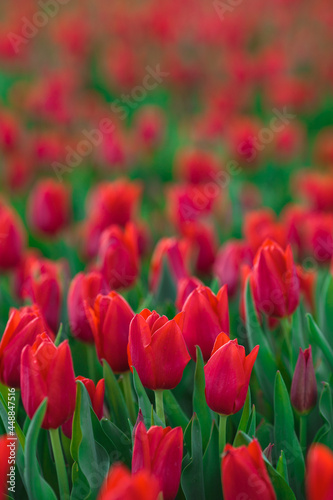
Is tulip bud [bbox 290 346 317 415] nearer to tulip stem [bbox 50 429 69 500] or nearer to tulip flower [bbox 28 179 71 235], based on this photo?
tulip stem [bbox 50 429 69 500]

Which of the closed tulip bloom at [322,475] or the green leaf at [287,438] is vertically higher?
the closed tulip bloom at [322,475]

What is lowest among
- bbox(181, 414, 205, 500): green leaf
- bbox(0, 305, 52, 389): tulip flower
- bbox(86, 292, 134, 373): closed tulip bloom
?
bbox(181, 414, 205, 500): green leaf

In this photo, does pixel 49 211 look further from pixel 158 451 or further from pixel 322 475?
pixel 322 475

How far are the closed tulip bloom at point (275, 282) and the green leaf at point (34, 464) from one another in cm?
48

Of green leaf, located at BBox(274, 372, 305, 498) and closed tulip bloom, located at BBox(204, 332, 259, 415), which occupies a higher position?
closed tulip bloom, located at BBox(204, 332, 259, 415)

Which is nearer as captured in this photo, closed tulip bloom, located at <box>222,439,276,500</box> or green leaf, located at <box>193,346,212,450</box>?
closed tulip bloom, located at <box>222,439,276,500</box>

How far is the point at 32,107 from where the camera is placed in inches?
137

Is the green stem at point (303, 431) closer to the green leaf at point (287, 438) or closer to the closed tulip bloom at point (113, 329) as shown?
the green leaf at point (287, 438)

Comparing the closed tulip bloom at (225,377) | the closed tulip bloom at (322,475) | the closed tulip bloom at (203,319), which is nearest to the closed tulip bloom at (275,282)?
the closed tulip bloom at (203,319)

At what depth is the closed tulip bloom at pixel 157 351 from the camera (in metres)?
0.98

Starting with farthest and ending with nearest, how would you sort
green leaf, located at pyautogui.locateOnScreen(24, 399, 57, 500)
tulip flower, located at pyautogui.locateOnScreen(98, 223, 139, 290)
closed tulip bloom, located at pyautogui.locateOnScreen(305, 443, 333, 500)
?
tulip flower, located at pyautogui.locateOnScreen(98, 223, 139, 290) → green leaf, located at pyautogui.locateOnScreen(24, 399, 57, 500) → closed tulip bloom, located at pyautogui.locateOnScreen(305, 443, 333, 500)

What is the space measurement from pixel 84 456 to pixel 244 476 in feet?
0.99

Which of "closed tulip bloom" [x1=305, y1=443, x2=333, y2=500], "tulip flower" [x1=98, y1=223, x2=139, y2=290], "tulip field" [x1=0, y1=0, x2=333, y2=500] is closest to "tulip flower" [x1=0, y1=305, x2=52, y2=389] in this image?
"tulip field" [x1=0, y1=0, x2=333, y2=500]

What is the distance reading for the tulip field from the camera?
95 cm
